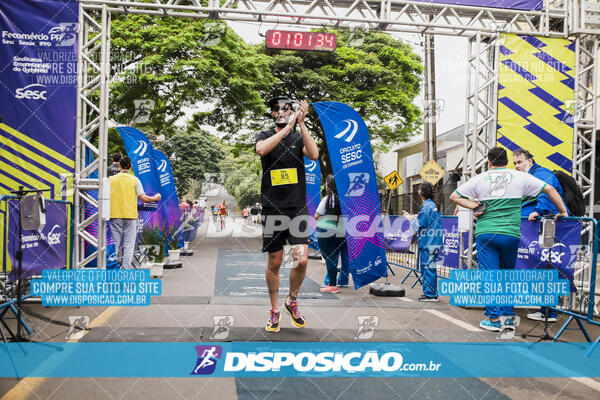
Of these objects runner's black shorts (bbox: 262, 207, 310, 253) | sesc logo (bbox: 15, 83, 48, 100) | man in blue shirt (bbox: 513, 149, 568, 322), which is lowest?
runner's black shorts (bbox: 262, 207, 310, 253)

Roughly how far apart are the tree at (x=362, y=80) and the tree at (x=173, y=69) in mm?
3683

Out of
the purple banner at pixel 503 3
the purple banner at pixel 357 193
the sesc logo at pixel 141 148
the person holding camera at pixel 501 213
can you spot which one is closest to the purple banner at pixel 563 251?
the person holding camera at pixel 501 213

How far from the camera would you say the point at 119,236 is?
759cm

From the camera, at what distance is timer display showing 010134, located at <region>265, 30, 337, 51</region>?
28.1 ft

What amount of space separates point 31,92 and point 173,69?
10719mm

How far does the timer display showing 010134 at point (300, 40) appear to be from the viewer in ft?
28.1

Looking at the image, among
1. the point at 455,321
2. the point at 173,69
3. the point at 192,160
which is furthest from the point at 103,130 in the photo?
the point at 192,160

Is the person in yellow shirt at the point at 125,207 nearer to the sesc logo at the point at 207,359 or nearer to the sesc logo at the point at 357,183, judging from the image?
the sesc logo at the point at 357,183

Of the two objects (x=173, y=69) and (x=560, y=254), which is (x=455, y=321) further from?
(x=173, y=69)

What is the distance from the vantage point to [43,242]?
226 inches

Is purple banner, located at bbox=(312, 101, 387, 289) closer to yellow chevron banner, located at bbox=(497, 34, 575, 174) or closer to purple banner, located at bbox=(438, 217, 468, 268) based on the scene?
yellow chevron banner, located at bbox=(497, 34, 575, 174)

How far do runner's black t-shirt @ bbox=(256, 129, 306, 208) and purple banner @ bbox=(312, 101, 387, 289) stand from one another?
2.42 m

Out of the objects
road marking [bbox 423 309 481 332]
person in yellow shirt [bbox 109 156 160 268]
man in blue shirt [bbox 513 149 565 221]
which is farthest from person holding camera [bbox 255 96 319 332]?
person in yellow shirt [bbox 109 156 160 268]

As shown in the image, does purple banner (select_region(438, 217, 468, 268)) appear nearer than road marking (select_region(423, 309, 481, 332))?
No
